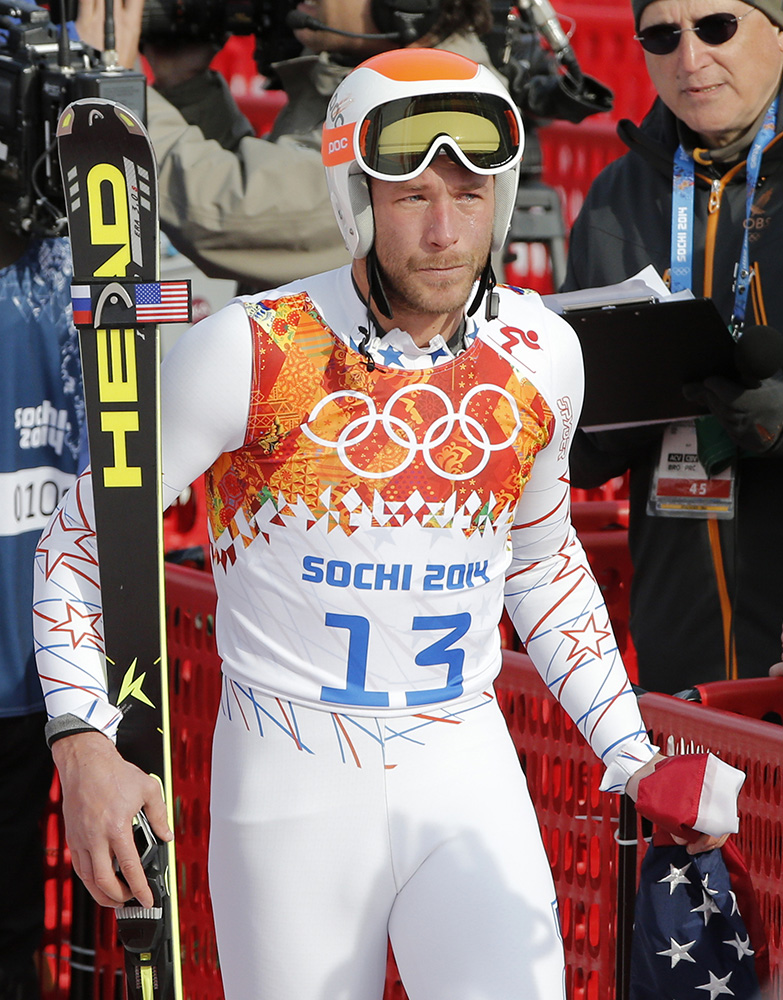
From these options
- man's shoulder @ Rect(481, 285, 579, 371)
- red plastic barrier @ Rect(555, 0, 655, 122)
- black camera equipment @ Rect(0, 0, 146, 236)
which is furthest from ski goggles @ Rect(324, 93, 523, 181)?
red plastic barrier @ Rect(555, 0, 655, 122)

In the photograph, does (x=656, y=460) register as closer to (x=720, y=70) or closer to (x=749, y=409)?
(x=749, y=409)

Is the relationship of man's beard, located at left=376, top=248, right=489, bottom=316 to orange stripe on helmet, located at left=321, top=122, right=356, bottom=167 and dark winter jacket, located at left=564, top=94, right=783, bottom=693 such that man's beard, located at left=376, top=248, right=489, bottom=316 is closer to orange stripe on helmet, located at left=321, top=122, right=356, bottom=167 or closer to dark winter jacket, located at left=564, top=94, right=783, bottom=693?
orange stripe on helmet, located at left=321, top=122, right=356, bottom=167

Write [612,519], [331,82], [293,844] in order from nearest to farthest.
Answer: [293,844]
[331,82]
[612,519]

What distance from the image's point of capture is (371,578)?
7.68 ft

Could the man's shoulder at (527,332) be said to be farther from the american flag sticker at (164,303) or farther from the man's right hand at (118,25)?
the man's right hand at (118,25)

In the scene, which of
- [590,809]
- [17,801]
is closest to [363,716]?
[590,809]

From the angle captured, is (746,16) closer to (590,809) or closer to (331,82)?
(331,82)

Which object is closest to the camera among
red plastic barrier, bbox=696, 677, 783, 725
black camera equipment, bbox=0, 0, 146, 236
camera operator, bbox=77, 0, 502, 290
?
red plastic barrier, bbox=696, 677, 783, 725

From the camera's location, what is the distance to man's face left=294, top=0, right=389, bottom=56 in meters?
3.83

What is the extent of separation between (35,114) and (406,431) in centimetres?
122

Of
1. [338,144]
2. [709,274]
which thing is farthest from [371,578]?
[709,274]

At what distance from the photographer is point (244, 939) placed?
2340 mm

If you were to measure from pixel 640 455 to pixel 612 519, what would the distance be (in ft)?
2.88

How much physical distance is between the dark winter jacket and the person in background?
51.4 inches
